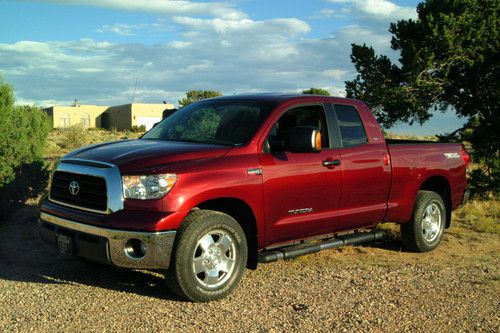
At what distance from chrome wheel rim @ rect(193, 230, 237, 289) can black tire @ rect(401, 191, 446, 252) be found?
3.38 meters

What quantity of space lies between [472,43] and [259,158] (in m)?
13.5

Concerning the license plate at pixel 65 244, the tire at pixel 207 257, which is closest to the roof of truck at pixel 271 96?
the tire at pixel 207 257

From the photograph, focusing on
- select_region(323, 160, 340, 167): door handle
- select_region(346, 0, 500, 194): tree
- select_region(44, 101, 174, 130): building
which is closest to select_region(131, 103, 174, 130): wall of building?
select_region(44, 101, 174, 130): building

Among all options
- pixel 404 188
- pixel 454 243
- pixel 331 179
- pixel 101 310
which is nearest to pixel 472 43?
pixel 454 243

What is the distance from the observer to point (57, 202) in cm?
593

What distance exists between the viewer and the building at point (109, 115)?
2376 inches

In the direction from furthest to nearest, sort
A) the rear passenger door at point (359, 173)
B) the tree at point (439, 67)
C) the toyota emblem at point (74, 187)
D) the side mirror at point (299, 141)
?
the tree at point (439, 67) → the rear passenger door at point (359, 173) → the side mirror at point (299, 141) → the toyota emblem at point (74, 187)

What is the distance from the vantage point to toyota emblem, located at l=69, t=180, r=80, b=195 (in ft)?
18.6

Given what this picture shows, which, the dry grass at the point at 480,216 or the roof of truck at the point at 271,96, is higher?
the roof of truck at the point at 271,96

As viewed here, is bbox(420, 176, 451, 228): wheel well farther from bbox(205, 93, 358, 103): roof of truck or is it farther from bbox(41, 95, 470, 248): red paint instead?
bbox(205, 93, 358, 103): roof of truck

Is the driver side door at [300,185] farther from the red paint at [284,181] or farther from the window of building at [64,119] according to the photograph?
the window of building at [64,119]

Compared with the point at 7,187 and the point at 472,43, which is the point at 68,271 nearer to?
the point at 7,187

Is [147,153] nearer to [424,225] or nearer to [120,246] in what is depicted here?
[120,246]

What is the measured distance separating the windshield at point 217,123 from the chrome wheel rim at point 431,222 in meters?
3.32
